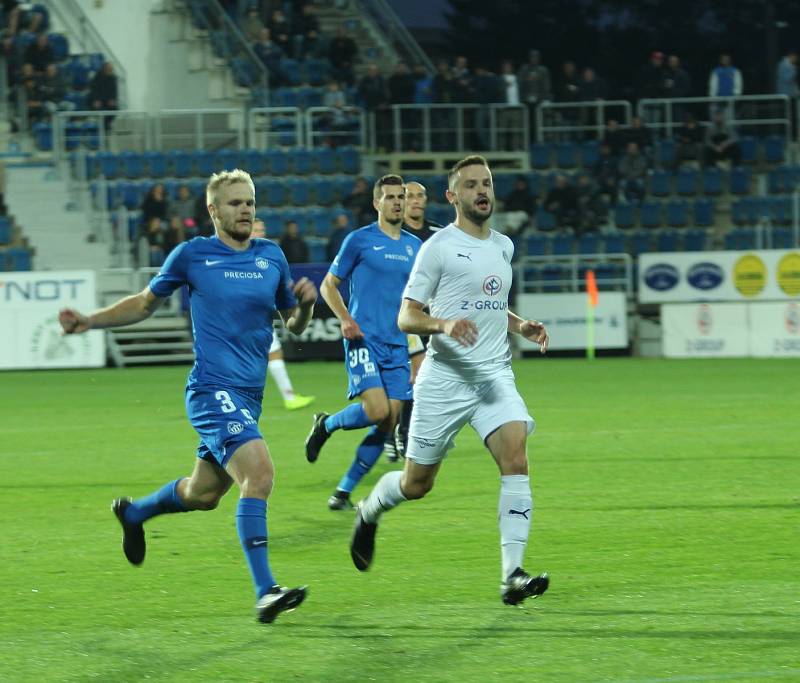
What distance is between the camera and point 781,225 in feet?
98.9

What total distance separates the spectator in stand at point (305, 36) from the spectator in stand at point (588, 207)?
7.92 meters

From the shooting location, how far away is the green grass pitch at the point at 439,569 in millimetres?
5984

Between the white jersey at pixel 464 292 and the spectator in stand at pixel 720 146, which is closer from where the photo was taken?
the white jersey at pixel 464 292

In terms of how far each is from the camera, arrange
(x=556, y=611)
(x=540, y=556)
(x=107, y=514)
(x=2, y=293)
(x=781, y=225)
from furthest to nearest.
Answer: (x=781, y=225) < (x=2, y=293) < (x=107, y=514) < (x=540, y=556) < (x=556, y=611)

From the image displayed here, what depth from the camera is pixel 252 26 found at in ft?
114

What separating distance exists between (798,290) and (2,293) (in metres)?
13.1

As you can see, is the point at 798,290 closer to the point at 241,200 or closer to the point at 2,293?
the point at 2,293

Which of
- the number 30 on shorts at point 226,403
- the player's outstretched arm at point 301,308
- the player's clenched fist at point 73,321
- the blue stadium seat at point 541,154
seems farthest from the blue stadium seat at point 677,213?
the player's clenched fist at point 73,321

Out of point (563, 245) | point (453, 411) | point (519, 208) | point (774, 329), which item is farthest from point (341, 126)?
point (453, 411)

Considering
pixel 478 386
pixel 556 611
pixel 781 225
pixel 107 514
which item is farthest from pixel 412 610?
pixel 781 225

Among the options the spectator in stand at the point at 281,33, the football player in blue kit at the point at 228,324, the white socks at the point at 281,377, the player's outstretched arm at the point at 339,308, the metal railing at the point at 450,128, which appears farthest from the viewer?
the spectator in stand at the point at 281,33

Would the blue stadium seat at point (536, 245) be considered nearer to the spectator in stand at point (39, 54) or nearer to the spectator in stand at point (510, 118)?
the spectator in stand at point (510, 118)

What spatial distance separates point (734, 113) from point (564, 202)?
19.7ft

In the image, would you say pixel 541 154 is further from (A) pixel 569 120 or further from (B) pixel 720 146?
(B) pixel 720 146
